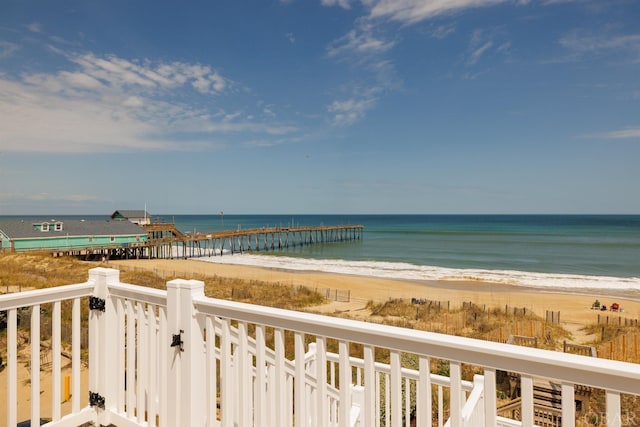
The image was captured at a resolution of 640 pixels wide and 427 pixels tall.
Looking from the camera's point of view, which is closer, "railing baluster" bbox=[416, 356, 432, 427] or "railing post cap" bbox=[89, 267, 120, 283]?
"railing baluster" bbox=[416, 356, 432, 427]

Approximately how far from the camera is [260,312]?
1965 millimetres

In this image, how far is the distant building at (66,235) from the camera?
30.8 m

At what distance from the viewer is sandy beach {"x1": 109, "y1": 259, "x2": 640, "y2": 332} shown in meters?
15.9

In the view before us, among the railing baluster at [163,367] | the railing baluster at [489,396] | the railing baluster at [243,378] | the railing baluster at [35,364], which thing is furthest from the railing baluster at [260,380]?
the railing baluster at [35,364]

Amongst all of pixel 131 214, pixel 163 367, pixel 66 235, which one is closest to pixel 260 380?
pixel 163 367

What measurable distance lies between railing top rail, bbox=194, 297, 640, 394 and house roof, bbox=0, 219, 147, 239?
125 ft

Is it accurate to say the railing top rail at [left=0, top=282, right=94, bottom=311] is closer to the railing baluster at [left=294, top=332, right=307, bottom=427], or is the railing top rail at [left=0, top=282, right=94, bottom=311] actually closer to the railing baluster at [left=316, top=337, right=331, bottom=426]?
the railing baluster at [left=294, top=332, right=307, bottom=427]

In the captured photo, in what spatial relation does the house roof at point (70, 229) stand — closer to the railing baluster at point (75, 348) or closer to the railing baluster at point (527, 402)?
the railing baluster at point (75, 348)

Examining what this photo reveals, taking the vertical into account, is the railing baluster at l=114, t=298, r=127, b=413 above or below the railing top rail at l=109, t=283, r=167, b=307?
below

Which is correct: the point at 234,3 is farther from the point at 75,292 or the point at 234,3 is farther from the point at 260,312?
the point at 260,312

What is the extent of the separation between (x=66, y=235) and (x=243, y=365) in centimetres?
3854

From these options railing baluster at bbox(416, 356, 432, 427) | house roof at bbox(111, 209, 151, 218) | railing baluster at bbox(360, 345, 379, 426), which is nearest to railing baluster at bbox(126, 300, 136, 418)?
railing baluster at bbox(360, 345, 379, 426)

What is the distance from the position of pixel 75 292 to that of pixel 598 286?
2670 cm

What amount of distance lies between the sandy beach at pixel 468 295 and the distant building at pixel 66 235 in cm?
1684
